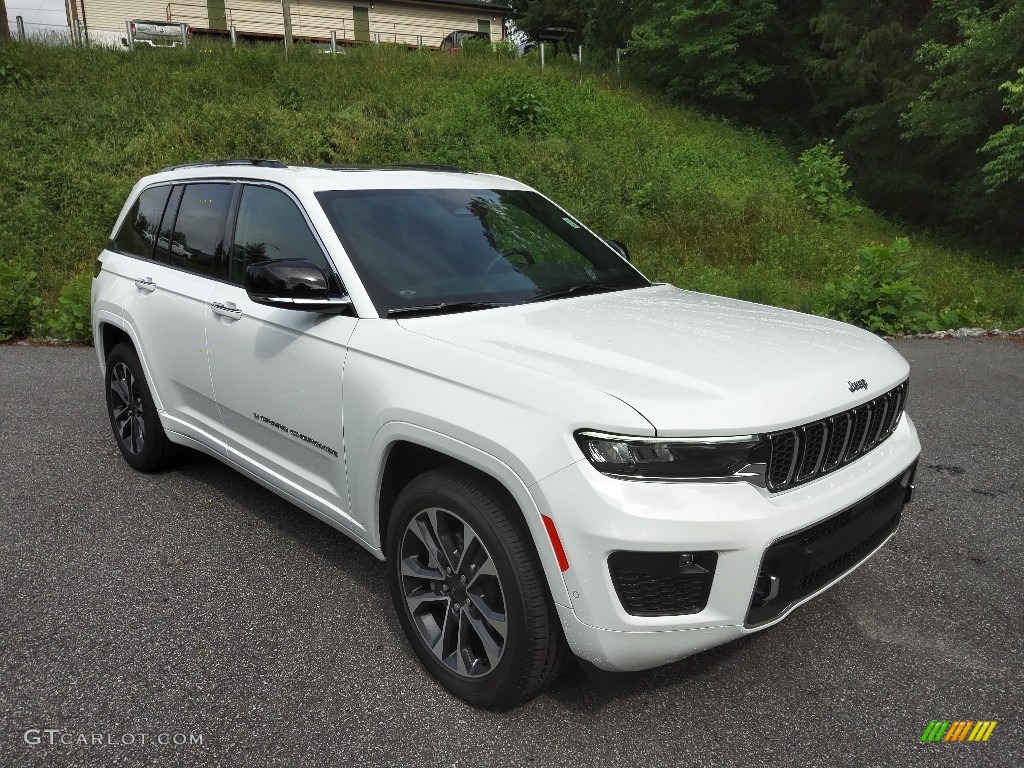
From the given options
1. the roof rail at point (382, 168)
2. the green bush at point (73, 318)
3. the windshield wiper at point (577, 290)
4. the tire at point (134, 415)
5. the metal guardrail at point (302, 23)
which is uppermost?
the metal guardrail at point (302, 23)

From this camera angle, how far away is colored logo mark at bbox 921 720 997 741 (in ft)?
7.96

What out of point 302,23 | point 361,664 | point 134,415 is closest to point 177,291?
point 134,415

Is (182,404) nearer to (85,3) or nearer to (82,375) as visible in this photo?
(82,375)

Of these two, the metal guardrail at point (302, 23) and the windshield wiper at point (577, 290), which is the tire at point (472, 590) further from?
the metal guardrail at point (302, 23)

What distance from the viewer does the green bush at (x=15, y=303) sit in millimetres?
9742

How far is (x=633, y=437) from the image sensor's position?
2.09 m

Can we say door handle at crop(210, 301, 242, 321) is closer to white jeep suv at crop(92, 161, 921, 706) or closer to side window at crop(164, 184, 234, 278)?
white jeep suv at crop(92, 161, 921, 706)

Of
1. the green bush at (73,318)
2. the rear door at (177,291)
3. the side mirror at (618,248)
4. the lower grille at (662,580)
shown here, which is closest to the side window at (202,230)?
the rear door at (177,291)

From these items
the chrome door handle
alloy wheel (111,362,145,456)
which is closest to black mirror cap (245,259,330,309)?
the chrome door handle

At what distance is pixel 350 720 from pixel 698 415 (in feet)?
4.98

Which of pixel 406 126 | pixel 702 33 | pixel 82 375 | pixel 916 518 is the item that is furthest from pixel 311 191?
pixel 702 33

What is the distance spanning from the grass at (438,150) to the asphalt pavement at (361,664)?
679 centimetres

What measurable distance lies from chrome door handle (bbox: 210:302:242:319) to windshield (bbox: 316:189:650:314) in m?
0.66

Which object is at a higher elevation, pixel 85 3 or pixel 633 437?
pixel 85 3
